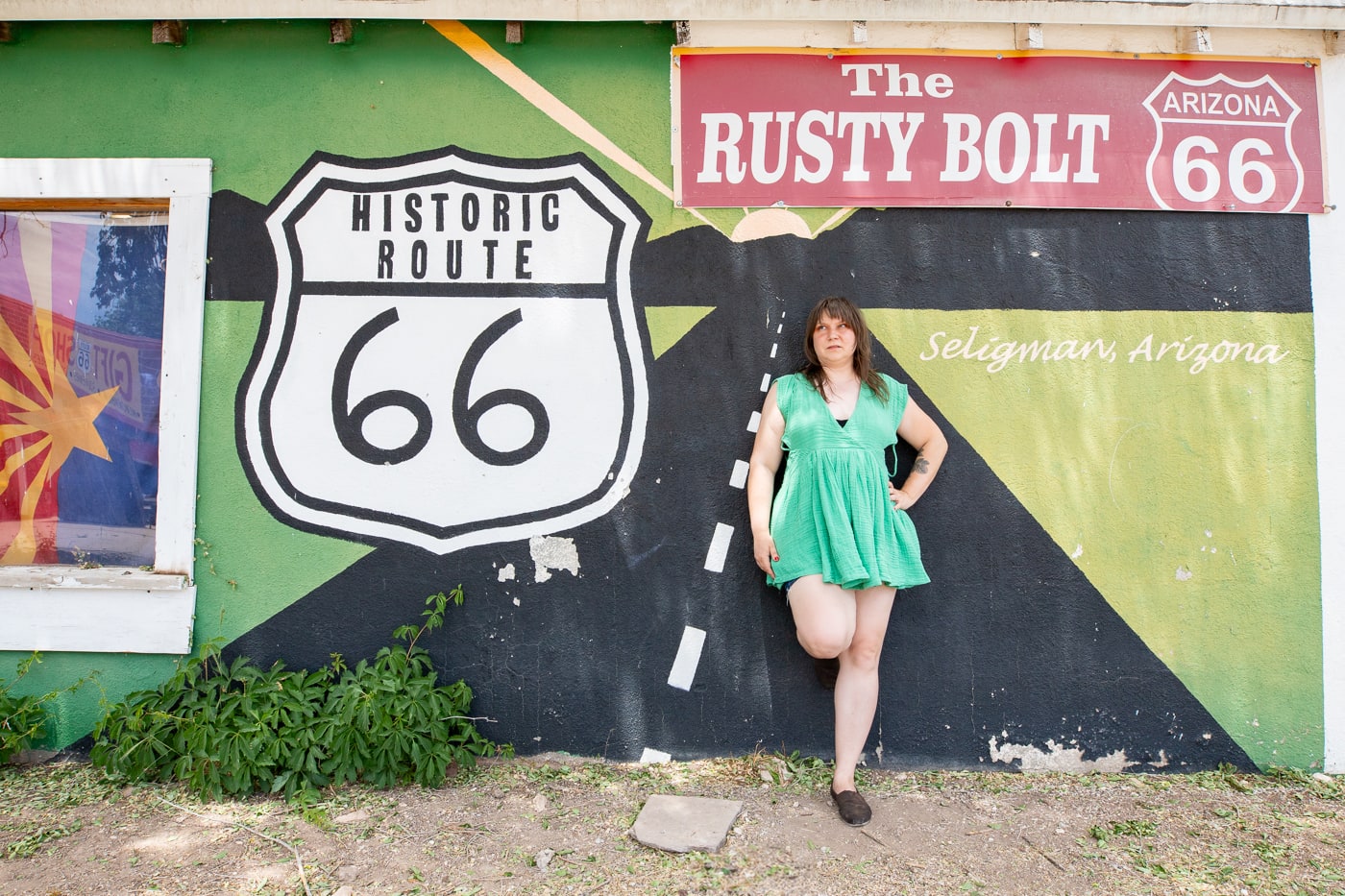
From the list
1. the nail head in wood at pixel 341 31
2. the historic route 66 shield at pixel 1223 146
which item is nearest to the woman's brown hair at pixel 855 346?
the historic route 66 shield at pixel 1223 146

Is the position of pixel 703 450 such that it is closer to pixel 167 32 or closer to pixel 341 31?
pixel 341 31

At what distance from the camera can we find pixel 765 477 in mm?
3264

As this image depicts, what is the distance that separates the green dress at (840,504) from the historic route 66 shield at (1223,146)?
1.74 metres

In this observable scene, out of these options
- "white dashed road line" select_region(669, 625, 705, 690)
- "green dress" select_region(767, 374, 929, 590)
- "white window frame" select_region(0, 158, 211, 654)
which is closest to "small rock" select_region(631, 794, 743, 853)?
"white dashed road line" select_region(669, 625, 705, 690)

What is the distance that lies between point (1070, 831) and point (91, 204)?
16.1 feet

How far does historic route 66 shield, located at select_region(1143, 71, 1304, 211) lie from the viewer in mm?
3621

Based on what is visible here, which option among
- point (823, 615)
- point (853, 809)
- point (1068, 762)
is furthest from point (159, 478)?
point (1068, 762)

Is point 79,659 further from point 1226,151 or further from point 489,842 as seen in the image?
point 1226,151

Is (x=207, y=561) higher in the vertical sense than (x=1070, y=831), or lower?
higher

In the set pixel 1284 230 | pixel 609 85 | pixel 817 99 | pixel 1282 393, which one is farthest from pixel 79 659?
pixel 1284 230

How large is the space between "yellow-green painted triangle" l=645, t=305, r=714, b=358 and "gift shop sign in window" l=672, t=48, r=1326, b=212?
488 mm

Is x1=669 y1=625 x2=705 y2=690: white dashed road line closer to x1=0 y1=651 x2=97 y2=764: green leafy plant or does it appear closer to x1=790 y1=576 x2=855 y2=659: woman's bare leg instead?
x1=790 y1=576 x2=855 y2=659: woman's bare leg

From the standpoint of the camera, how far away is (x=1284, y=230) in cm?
363

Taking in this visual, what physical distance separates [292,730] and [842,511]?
2.33 m
